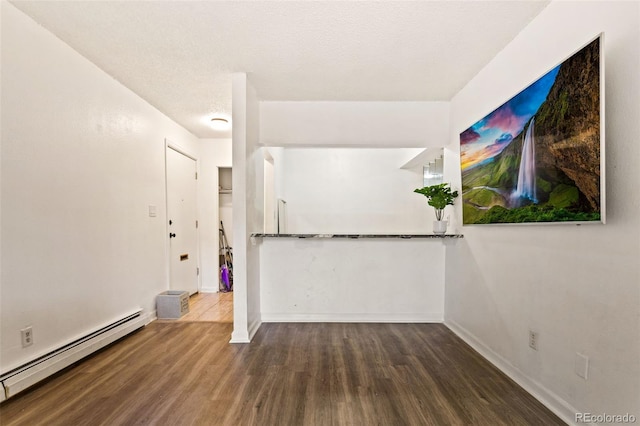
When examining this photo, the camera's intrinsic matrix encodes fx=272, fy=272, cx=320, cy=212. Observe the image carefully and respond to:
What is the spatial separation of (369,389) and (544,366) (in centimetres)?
108

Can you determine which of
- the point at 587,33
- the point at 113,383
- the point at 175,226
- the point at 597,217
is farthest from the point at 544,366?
the point at 175,226

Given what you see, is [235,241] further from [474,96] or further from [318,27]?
[474,96]

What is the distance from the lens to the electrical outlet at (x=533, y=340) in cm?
174

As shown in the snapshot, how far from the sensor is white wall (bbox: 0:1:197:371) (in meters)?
1.73

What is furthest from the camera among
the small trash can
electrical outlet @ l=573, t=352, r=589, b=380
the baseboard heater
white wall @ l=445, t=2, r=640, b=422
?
the small trash can

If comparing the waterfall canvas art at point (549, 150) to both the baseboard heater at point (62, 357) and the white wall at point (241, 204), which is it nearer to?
the white wall at point (241, 204)

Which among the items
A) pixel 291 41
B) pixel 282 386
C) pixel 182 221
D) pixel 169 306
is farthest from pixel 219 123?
pixel 282 386

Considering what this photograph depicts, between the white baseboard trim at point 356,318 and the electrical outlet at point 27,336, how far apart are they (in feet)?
6.00

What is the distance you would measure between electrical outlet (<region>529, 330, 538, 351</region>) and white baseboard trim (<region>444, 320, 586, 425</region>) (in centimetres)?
21

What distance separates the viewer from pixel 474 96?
2479 mm

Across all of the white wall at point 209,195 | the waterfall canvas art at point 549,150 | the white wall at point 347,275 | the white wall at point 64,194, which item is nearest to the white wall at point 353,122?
the waterfall canvas art at point 549,150

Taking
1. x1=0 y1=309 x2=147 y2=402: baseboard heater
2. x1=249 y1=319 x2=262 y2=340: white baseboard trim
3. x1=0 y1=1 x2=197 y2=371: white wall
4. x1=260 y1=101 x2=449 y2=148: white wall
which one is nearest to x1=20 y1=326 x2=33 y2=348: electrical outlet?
x1=0 y1=1 x2=197 y2=371: white wall

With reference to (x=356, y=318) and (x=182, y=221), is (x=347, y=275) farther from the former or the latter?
(x=182, y=221)

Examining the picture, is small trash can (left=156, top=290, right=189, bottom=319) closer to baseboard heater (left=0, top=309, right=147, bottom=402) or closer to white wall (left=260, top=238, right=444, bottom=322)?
baseboard heater (left=0, top=309, right=147, bottom=402)
